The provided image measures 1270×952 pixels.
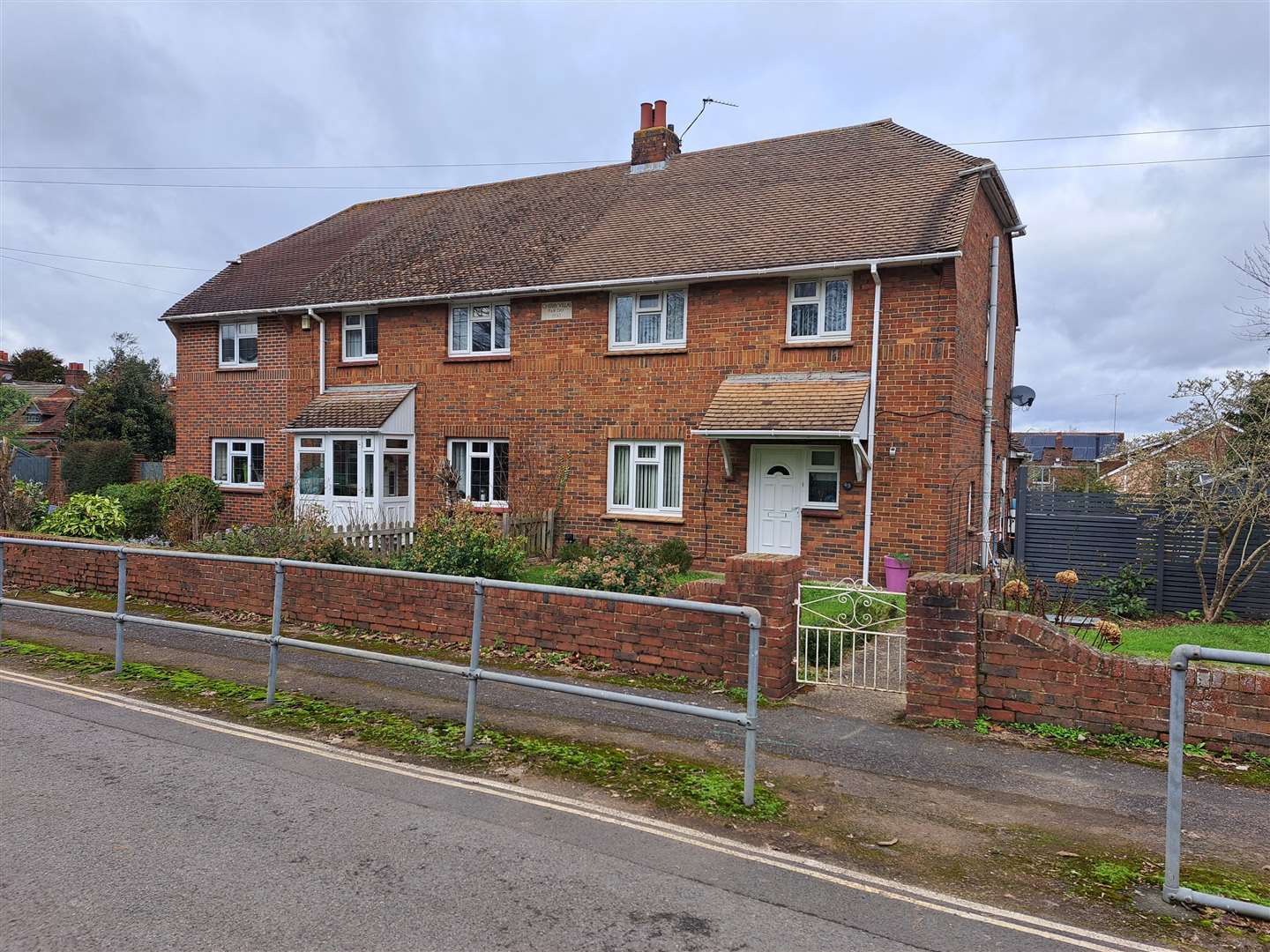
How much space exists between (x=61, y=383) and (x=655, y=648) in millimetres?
77001

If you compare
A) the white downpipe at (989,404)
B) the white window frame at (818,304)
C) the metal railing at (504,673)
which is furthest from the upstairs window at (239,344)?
the white downpipe at (989,404)

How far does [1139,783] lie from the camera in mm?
5363

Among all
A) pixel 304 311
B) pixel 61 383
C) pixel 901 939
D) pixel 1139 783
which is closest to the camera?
pixel 901 939

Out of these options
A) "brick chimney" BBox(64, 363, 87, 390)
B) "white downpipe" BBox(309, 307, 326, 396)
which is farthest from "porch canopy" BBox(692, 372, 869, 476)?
"brick chimney" BBox(64, 363, 87, 390)

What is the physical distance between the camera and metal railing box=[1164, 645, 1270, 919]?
150 inches

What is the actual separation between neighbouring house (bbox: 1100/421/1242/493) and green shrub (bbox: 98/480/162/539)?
20568 mm

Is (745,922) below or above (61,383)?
below

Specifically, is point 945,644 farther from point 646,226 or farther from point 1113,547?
point 646,226

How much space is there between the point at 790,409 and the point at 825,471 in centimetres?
139

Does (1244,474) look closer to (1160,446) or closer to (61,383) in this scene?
(1160,446)

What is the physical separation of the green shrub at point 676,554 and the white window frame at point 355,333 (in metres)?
9.01

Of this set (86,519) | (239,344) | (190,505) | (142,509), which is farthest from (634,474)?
(142,509)

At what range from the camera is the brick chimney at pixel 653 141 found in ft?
66.9

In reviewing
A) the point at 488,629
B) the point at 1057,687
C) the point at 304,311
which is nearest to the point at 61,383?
the point at 304,311
